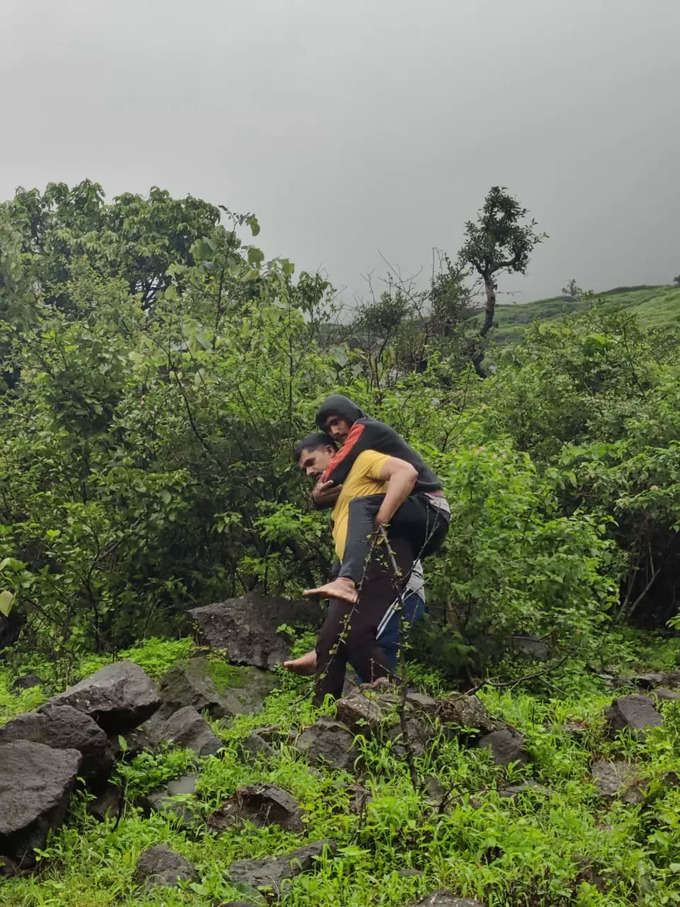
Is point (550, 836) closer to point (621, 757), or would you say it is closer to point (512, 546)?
point (621, 757)

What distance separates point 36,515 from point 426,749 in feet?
18.8

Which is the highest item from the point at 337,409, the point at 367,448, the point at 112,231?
the point at 112,231

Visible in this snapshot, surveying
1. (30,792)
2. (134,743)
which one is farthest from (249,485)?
(30,792)

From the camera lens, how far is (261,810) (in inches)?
151

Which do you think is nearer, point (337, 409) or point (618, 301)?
point (337, 409)

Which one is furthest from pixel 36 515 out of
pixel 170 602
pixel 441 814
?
pixel 441 814

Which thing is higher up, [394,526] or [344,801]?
[394,526]

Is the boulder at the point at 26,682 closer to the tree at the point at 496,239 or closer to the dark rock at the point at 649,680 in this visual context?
the dark rock at the point at 649,680

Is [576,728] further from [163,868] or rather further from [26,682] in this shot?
[26,682]

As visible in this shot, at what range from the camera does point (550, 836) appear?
11.3ft

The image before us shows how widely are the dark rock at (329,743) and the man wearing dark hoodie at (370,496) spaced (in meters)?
1.00

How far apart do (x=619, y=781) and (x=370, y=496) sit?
219cm

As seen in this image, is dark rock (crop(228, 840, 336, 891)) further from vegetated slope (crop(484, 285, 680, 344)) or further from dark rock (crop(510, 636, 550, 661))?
vegetated slope (crop(484, 285, 680, 344))

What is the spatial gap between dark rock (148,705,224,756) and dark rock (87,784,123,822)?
1.69 feet
